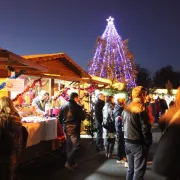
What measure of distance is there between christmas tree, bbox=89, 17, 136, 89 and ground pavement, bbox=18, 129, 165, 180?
2172cm

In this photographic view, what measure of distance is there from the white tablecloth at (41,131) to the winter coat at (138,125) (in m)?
2.91

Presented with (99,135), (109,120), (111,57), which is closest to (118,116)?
(109,120)

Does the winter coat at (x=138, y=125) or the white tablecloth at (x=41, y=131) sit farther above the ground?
the winter coat at (x=138, y=125)

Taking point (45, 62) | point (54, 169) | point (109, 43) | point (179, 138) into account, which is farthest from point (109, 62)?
point (179, 138)

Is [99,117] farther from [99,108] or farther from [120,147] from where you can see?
[120,147]

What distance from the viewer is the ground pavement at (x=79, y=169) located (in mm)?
7430

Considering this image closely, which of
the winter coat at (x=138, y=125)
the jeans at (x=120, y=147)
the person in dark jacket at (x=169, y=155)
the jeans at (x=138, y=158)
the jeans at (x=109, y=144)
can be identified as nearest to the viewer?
the person in dark jacket at (x=169, y=155)

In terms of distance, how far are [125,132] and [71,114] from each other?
2479 mm

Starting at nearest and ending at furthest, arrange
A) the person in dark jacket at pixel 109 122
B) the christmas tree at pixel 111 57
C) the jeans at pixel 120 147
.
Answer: the jeans at pixel 120 147, the person in dark jacket at pixel 109 122, the christmas tree at pixel 111 57

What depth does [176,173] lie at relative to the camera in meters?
2.89

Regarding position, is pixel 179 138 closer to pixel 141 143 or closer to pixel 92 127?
pixel 141 143

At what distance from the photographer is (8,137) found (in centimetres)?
512

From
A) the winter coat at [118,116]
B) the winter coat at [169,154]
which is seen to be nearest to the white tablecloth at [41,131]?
the winter coat at [118,116]

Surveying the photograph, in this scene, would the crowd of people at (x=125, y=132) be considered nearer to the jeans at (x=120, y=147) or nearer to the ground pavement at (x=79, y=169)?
the jeans at (x=120, y=147)
